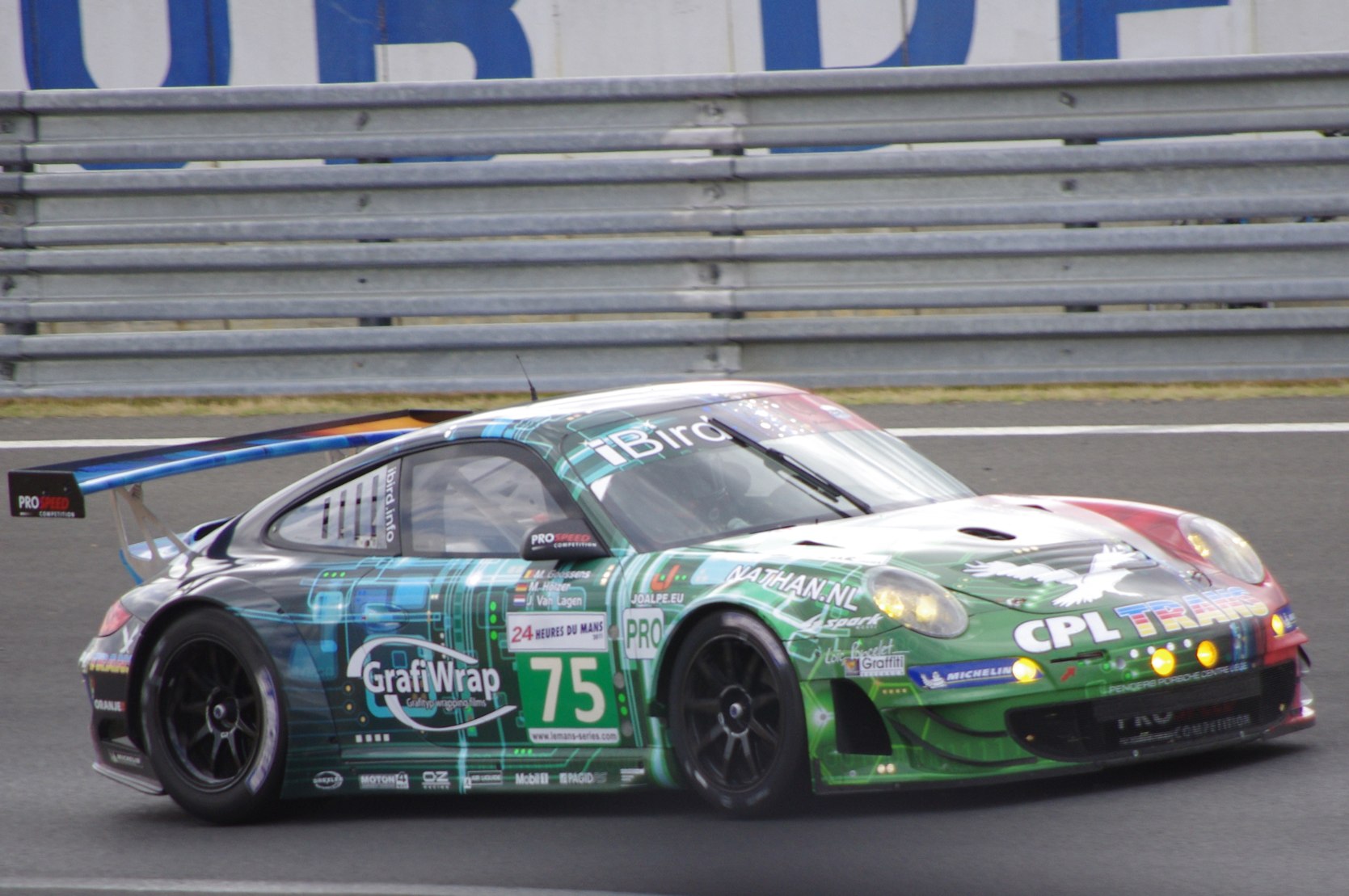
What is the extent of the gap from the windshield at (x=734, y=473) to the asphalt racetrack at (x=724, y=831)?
78cm

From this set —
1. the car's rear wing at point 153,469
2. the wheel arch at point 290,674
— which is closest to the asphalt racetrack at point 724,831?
the wheel arch at point 290,674

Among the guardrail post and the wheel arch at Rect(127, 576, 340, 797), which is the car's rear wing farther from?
the guardrail post

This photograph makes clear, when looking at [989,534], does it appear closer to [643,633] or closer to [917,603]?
[917,603]

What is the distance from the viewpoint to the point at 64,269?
10.9 m

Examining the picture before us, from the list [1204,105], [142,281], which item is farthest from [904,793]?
[142,281]

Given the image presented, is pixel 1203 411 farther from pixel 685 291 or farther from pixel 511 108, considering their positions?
pixel 511 108

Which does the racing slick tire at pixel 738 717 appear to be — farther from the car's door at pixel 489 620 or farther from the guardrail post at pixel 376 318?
the guardrail post at pixel 376 318

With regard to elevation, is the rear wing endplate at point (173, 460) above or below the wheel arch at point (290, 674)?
above

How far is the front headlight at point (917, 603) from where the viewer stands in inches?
183

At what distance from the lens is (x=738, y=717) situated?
4809mm

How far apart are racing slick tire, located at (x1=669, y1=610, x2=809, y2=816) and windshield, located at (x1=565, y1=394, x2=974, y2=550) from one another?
0.41 meters

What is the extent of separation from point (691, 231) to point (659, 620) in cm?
562

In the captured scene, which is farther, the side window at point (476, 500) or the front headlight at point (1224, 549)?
the side window at point (476, 500)

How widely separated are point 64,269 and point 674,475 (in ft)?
21.5
